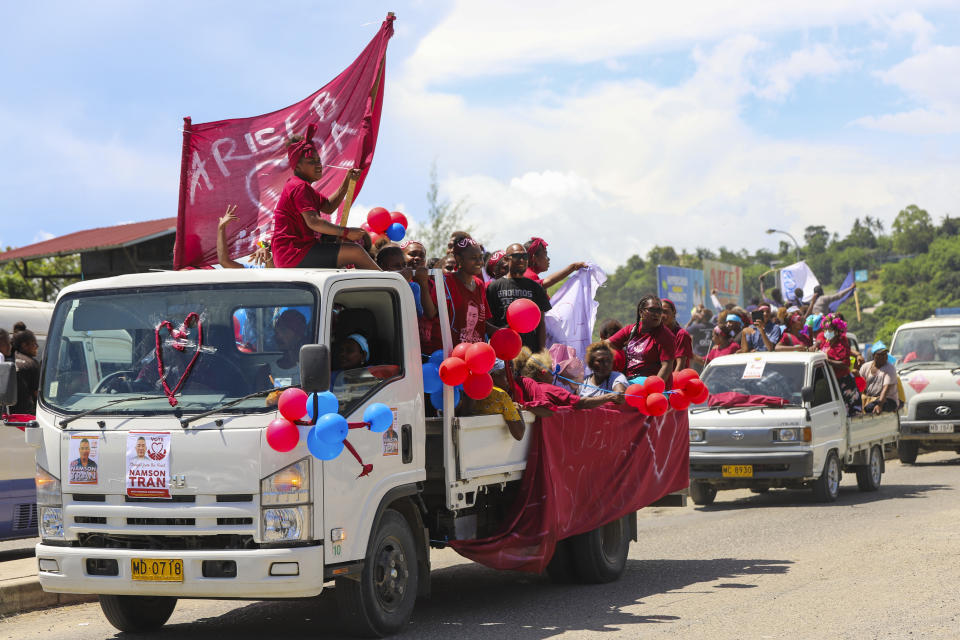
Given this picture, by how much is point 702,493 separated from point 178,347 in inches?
404

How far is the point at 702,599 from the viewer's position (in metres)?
8.59

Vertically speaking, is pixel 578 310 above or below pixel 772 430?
above

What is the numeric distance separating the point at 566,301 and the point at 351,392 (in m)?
6.59

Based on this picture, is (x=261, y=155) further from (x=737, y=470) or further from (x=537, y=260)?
(x=737, y=470)

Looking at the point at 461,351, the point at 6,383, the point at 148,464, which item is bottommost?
the point at 148,464

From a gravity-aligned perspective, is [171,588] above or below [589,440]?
below

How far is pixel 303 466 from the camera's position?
6465 millimetres

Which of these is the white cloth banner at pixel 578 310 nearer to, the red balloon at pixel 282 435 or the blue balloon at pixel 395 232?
the blue balloon at pixel 395 232

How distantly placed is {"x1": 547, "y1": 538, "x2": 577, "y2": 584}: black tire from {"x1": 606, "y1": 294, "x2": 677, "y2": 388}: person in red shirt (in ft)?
5.91

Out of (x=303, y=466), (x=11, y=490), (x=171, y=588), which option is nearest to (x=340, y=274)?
(x=303, y=466)

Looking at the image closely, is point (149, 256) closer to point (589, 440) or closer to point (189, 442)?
point (589, 440)

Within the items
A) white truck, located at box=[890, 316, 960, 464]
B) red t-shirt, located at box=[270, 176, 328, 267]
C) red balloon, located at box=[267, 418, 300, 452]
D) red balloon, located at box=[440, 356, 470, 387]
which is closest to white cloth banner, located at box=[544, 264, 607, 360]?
red balloon, located at box=[440, 356, 470, 387]

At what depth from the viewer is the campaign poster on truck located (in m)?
37.4

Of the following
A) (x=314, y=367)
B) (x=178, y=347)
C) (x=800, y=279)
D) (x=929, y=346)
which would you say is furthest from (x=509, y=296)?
(x=800, y=279)
